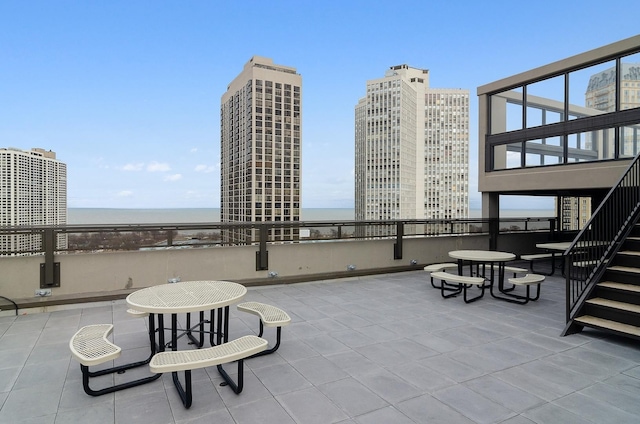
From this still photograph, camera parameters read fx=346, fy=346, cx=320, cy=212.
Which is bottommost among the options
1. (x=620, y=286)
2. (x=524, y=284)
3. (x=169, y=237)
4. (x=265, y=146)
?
(x=524, y=284)

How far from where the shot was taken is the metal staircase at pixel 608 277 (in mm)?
3957

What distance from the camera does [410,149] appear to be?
95.8 meters

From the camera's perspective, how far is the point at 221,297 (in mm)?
3158

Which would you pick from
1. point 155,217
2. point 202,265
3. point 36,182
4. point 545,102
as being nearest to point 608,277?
point 202,265

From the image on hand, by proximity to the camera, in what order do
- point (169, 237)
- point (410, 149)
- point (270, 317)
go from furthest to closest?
point (410, 149)
point (169, 237)
point (270, 317)

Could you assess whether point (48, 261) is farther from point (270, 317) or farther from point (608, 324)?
point (608, 324)

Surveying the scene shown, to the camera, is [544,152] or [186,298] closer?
[186,298]

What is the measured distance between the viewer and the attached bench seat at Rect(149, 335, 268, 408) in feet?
7.54

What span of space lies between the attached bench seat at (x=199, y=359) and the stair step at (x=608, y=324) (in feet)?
12.5

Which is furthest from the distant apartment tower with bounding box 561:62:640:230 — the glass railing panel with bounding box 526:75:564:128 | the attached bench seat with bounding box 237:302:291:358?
the attached bench seat with bounding box 237:302:291:358

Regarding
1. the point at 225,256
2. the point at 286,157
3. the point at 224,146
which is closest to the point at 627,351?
the point at 225,256

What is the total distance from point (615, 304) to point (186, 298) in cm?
483

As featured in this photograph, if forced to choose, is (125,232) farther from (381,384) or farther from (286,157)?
(286,157)

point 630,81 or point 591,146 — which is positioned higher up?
point 630,81
